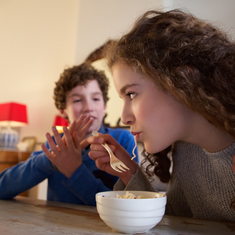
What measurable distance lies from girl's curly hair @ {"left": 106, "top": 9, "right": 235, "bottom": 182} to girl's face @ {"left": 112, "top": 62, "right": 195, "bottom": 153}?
28mm

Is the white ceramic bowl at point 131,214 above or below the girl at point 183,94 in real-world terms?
below

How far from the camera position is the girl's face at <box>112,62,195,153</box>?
0.68m

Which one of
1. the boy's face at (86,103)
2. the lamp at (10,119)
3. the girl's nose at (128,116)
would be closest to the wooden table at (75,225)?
the girl's nose at (128,116)

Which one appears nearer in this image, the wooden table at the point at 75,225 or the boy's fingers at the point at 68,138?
the wooden table at the point at 75,225

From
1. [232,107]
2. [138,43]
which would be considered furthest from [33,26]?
[232,107]

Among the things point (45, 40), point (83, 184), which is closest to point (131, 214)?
point (83, 184)

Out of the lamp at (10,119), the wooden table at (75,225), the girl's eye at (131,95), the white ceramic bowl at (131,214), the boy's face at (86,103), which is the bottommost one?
the lamp at (10,119)

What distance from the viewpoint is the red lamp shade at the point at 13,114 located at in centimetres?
279

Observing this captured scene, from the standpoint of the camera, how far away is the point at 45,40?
3217 millimetres

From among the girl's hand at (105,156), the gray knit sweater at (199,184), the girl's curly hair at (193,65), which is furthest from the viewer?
the girl's hand at (105,156)

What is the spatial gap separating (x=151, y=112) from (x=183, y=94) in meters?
0.10

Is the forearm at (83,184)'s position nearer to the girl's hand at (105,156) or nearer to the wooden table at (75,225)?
the girl's hand at (105,156)

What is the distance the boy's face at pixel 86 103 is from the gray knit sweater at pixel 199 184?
0.47 metres

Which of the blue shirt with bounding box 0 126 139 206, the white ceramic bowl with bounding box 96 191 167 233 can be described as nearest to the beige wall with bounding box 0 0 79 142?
the blue shirt with bounding box 0 126 139 206
